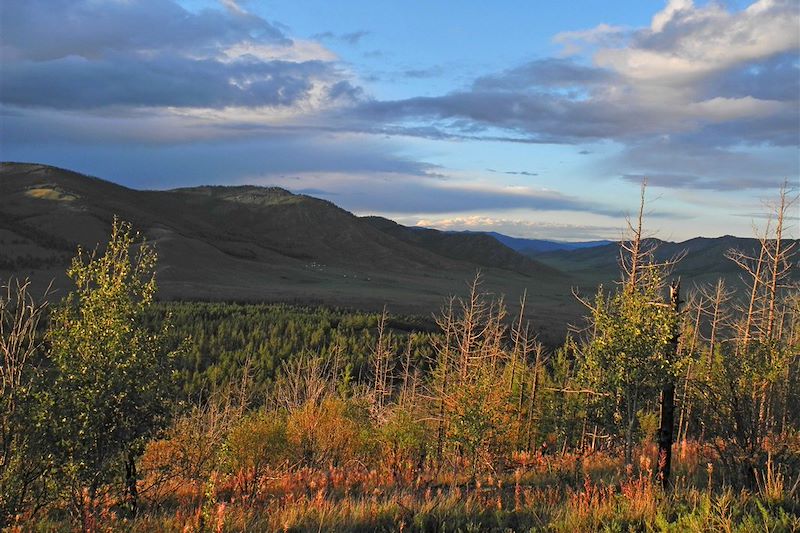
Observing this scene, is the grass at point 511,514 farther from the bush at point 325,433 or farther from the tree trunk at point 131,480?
the bush at point 325,433

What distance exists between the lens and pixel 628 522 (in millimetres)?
8656

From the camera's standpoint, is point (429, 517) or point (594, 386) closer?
point (429, 517)

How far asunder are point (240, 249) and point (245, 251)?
184 centimetres

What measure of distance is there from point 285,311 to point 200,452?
53.7 meters

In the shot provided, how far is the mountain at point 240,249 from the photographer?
89312 mm

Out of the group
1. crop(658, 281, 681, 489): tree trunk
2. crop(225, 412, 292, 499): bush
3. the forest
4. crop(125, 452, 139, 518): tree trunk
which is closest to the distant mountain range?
crop(225, 412, 292, 499): bush

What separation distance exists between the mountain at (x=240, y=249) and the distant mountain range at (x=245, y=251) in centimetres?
27

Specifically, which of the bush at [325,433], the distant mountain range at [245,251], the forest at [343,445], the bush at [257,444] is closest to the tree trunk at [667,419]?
the forest at [343,445]

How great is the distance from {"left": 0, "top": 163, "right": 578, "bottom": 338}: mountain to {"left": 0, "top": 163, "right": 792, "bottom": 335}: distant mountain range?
27 cm

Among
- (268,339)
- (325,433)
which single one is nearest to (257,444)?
(325,433)

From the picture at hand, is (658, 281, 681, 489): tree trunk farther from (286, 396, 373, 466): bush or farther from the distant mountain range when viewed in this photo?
the distant mountain range

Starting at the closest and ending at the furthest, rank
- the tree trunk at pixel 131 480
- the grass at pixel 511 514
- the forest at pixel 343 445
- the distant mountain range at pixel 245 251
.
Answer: the grass at pixel 511 514
the forest at pixel 343 445
the tree trunk at pixel 131 480
the distant mountain range at pixel 245 251

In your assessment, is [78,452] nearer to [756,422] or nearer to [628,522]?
[628,522]

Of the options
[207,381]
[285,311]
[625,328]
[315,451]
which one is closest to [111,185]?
[285,311]
